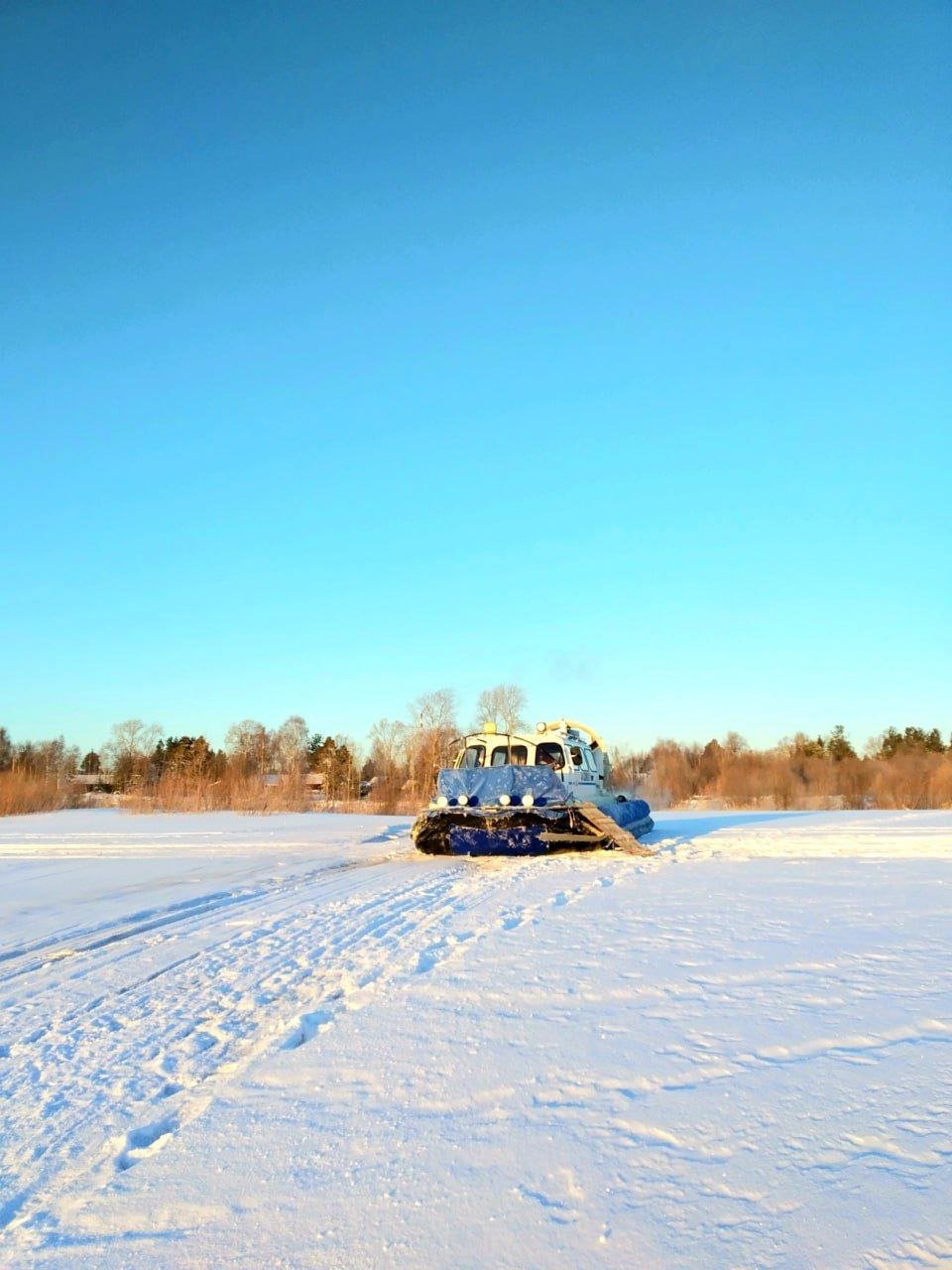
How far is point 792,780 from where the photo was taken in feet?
127

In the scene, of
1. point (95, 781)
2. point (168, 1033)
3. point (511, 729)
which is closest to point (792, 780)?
point (511, 729)

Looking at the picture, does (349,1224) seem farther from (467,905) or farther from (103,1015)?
(467,905)

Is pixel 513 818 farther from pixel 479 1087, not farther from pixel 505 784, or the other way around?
pixel 479 1087

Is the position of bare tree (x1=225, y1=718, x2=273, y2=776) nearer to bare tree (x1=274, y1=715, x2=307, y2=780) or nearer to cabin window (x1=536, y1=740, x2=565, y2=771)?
bare tree (x1=274, y1=715, x2=307, y2=780)

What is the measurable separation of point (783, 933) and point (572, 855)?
7550mm

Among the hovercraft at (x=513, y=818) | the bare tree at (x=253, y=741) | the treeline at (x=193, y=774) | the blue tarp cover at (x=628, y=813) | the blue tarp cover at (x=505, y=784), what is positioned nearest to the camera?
the hovercraft at (x=513, y=818)

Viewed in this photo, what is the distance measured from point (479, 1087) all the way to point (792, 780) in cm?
3801

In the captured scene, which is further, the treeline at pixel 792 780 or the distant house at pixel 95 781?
the distant house at pixel 95 781

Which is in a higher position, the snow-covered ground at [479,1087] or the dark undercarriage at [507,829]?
the dark undercarriage at [507,829]

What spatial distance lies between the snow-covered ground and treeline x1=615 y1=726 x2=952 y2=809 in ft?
103

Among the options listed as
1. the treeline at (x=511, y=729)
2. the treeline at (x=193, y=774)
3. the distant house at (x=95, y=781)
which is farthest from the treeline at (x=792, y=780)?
the distant house at (x=95, y=781)

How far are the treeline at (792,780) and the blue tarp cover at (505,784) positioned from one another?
25.9 meters

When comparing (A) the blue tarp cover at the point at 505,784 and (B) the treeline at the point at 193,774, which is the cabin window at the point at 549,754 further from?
(B) the treeline at the point at 193,774

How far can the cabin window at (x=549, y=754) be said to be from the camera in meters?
16.0
